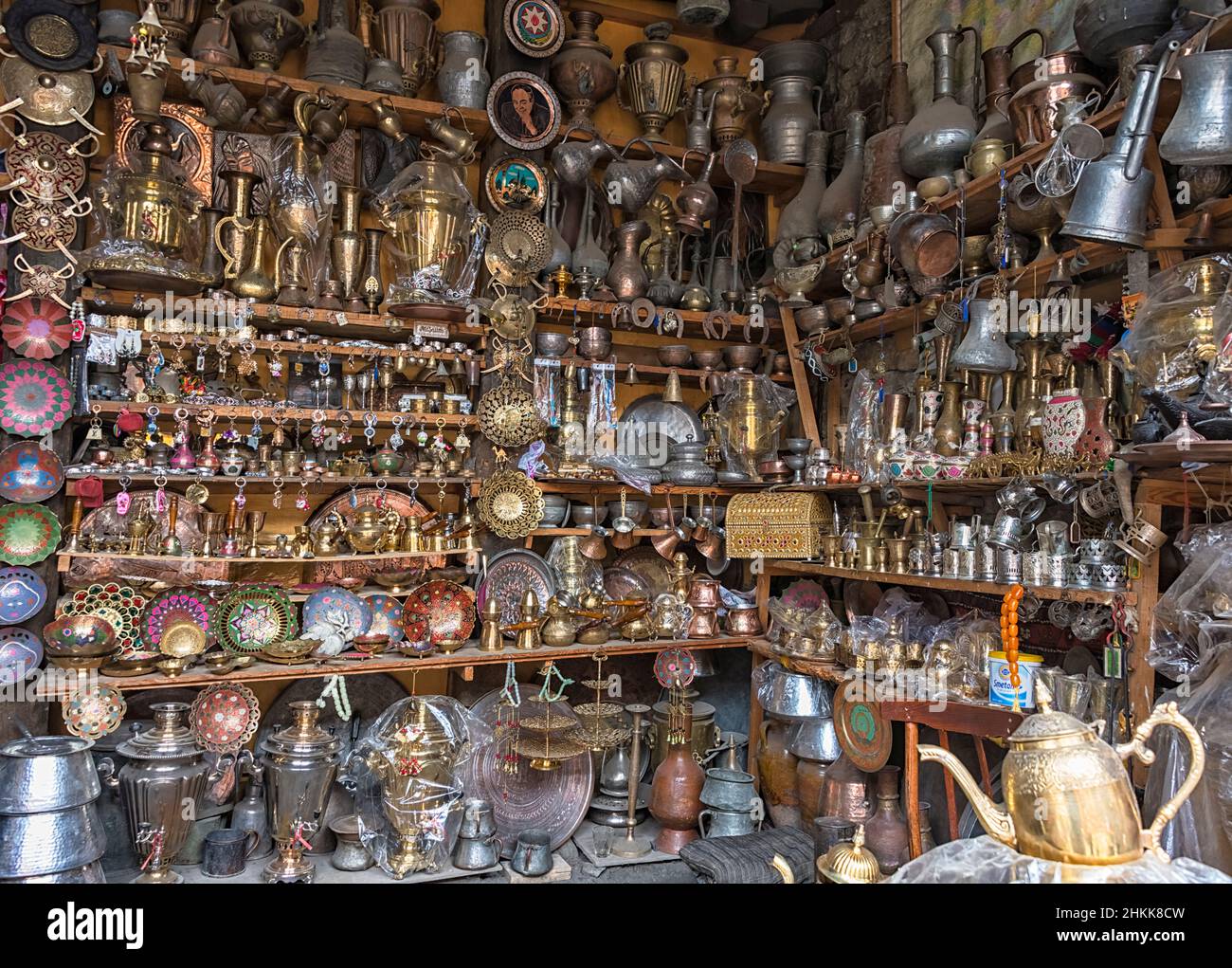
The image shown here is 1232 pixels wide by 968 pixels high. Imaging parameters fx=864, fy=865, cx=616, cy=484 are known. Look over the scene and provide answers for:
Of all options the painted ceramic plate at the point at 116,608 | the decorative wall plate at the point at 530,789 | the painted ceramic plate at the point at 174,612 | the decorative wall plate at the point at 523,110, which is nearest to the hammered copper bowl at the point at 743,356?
the decorative wall plate at the point at 523,110

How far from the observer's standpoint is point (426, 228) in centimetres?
354

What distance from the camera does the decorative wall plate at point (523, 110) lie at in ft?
12.2

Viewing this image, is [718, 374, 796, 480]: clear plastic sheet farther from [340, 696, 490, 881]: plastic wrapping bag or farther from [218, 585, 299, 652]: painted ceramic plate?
[218, 585, 299, 652]: painted ceramic plate

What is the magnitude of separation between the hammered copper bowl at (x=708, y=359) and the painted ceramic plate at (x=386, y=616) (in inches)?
69.5

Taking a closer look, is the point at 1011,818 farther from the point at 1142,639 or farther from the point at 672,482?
the point at 672,482

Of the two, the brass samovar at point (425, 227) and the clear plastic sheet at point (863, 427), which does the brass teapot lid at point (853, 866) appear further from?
the brass samovar at point (425, 227)

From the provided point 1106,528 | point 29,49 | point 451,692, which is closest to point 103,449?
point 29,49

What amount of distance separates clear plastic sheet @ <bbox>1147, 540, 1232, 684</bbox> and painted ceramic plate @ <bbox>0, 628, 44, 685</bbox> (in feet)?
11.5

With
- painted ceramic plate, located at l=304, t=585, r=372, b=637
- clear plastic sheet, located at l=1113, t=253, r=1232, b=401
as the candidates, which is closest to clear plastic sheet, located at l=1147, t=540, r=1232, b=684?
clear plastic sheet, located at l=1113, t=253, r=1232, b=401

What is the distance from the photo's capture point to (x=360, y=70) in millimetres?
3584

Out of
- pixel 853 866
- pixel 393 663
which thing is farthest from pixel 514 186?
pixel 853 866

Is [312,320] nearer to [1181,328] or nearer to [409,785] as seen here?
[409,785]

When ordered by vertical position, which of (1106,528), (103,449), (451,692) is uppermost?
→ (103,449)
